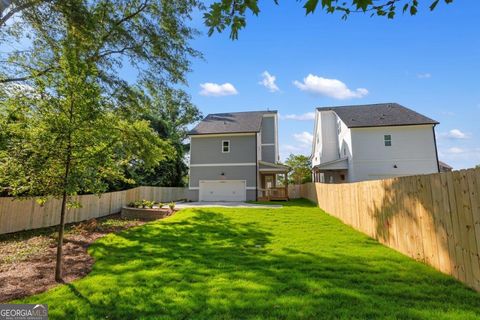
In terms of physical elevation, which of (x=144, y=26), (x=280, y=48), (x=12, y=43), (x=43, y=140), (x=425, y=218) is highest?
(x=144, y=26)

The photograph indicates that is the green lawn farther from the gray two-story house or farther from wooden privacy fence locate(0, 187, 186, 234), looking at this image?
the gray two-story house

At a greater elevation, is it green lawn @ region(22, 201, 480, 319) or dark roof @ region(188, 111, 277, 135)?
dark roof @ region(188, 111, 277, 135)

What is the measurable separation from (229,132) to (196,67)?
35.8 feet

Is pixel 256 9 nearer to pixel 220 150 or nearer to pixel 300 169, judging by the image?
pixel 220 150

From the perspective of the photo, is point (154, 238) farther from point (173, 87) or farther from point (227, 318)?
point (173, 87)

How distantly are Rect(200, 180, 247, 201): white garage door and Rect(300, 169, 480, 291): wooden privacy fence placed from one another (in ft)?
49.3

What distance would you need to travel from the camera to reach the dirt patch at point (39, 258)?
5.30m

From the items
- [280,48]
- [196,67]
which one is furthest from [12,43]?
[280,48]

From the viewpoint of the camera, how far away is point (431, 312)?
10.8ft

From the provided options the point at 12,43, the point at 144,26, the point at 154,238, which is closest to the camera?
the point at 12,43

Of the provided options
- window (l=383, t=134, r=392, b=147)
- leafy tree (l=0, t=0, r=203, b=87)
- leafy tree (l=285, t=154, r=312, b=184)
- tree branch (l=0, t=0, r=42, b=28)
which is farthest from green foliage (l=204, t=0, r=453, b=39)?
leafy tree (l=285, t=154, r=312, b=184)

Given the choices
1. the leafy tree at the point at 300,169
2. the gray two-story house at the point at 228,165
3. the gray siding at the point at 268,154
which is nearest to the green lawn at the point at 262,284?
the gray two-story house at the point at 228,165

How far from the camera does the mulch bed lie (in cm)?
529

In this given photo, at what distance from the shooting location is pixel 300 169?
1537 inches
